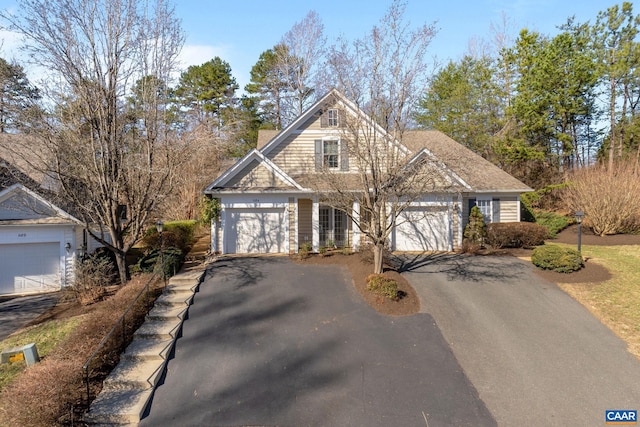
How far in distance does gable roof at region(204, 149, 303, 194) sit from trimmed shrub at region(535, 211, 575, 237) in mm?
15175

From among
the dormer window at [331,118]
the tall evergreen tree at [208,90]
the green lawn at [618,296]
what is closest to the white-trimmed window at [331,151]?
the dormer window at [331,118]

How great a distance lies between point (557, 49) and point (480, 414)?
2759cm

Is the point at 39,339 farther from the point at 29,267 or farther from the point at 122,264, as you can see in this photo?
the point at 29,267

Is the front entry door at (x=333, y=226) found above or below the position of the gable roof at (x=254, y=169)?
below

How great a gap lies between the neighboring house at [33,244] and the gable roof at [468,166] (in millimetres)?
15768

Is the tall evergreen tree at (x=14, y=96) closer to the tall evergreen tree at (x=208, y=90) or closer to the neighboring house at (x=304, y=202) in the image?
the neighboring house at (x=304, y=202)

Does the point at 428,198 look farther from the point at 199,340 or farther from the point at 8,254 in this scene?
the point at 8,254

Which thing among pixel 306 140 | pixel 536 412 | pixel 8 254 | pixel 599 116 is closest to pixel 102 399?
pixel 536 412

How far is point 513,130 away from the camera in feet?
91.9

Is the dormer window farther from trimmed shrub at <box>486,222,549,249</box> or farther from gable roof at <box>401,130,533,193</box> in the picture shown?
trimmed shrub at <box>486,222,549,249</box>

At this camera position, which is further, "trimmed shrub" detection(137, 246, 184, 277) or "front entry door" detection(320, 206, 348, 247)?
"front entry door" detection(320, 206, 348, 247)

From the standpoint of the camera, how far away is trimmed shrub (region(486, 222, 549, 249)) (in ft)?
53.1

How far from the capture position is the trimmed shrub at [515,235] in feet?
53.1

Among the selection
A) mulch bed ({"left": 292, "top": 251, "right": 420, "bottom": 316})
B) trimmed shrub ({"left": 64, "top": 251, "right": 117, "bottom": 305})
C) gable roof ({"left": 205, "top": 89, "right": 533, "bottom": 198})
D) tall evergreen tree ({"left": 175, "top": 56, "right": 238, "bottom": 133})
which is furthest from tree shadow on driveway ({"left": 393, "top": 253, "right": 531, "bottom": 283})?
tall evergreen tree ({"left": 175, "top": 56, "right": 238, "bottom": 133})
